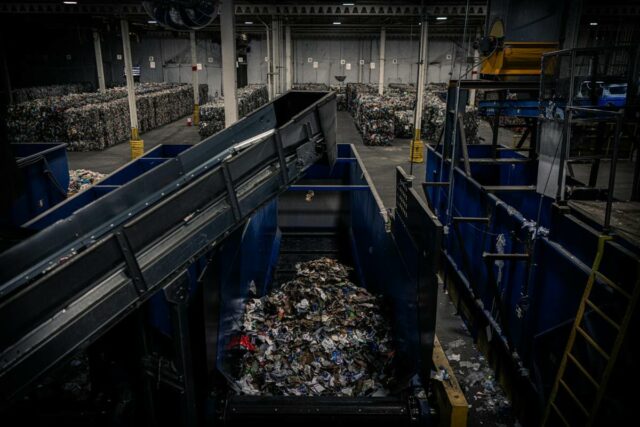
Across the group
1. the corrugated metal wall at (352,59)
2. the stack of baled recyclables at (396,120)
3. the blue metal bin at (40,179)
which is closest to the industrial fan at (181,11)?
the blue metal bin at (40,179)

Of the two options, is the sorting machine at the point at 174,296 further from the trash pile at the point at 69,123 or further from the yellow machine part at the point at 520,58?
the trash pile at the point at 69,123

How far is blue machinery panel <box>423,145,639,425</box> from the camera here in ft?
11.6

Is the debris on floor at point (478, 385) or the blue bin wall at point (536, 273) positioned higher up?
the blue bin wall at point (536, 273)

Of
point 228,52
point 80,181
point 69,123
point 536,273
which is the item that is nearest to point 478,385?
point 536,273

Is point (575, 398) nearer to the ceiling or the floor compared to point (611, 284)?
nearer to the floor

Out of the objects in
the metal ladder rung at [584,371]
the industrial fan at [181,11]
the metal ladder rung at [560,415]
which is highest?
the industrial fan at [181,11]

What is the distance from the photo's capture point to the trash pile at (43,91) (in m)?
23.8

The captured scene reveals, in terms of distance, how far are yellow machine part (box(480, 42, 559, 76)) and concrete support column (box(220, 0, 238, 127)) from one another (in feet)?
16.6

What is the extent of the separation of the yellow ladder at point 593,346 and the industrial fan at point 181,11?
5.59 metres

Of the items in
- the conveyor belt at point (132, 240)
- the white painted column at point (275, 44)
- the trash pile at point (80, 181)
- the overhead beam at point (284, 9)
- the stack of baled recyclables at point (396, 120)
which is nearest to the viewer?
the conveyor belt at point (132, 240)

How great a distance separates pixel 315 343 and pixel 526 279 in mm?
2222

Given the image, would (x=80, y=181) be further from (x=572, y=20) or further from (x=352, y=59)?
(x=352, y=59)

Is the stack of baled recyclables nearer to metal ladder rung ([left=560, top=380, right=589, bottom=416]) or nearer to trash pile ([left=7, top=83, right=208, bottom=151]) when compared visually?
trash pile ([left=7, top=83, right=208, bottom=151])

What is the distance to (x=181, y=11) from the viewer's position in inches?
251
